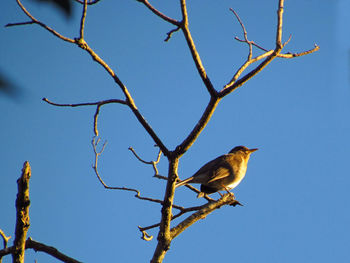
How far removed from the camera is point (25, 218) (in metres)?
3.93

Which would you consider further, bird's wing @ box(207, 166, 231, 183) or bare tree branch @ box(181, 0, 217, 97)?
bird's wing @ box(207, 166, 231, 183)

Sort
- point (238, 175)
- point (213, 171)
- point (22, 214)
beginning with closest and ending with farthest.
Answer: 1. point (22, 214)
2. point (213, 171)
3. point (238, 175)

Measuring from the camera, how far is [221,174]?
912 cm

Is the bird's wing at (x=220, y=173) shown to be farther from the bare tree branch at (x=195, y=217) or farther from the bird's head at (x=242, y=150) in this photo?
A: the bare tree branch at (x=195, y=217)

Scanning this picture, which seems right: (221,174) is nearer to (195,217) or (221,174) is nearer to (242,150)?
(242,150)

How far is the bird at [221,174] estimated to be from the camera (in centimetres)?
880

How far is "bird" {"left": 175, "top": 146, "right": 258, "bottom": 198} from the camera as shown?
8797 millimetres

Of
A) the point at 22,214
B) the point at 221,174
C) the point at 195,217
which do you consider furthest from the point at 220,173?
the point at 22,214

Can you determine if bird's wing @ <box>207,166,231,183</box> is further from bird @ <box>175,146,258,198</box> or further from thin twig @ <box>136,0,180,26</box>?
thin twig @ <box>136,0,180,26</box>

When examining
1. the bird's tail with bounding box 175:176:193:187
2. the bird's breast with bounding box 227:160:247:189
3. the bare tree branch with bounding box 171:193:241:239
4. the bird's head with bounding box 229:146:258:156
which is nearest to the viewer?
the bare tree branch with bounding box 171:193:241:239

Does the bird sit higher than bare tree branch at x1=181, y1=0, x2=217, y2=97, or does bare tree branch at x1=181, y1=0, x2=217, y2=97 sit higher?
the bird

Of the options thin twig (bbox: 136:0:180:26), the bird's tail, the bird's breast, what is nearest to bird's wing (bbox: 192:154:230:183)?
the bird's breast

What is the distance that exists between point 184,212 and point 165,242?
103 cm

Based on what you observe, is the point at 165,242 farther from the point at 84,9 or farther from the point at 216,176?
the point at 216,176
